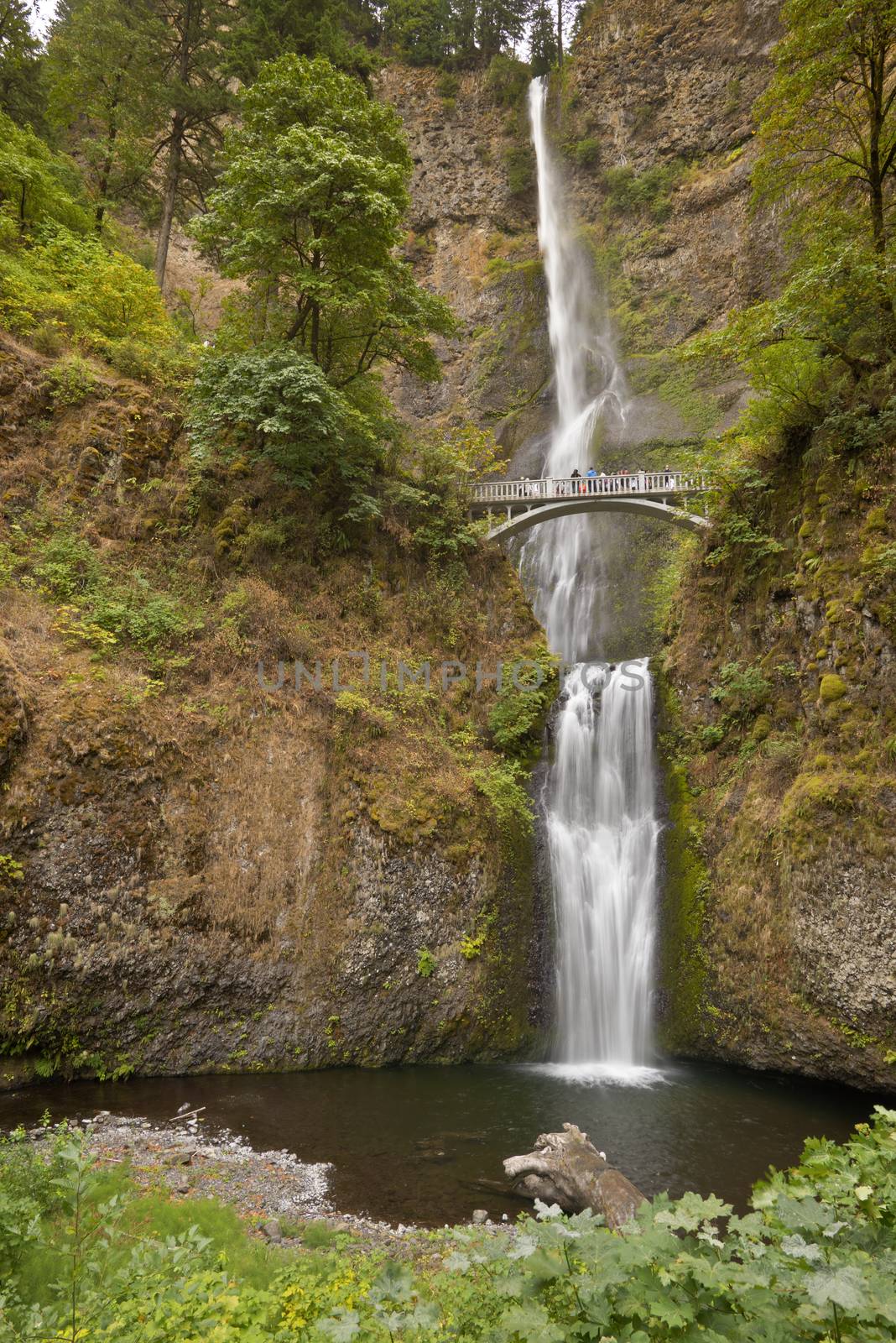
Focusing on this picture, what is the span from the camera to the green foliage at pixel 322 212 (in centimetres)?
1275

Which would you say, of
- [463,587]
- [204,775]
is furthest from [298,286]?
[204,775]

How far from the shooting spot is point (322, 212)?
1289 centimetres

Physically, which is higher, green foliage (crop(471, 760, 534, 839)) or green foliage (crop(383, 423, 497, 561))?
green foliage (crop(383, 423, 497, 561))

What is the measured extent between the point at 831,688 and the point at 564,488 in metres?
10.9

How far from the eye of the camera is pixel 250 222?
45.6ft

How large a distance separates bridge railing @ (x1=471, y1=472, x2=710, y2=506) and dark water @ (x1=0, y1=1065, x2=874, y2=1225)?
43.7 ft

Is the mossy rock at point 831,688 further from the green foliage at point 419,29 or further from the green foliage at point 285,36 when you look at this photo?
the green foliage at point 419,29

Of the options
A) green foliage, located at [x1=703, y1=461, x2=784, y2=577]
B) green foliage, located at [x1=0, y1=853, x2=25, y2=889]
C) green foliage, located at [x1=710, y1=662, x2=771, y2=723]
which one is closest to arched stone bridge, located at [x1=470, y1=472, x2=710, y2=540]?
green foliage, located at [x1=703, y1=461, x2=784, y2=577]

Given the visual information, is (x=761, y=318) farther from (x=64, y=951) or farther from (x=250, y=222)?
(x=64, y=951)

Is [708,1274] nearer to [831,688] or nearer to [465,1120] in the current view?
[465,1120]

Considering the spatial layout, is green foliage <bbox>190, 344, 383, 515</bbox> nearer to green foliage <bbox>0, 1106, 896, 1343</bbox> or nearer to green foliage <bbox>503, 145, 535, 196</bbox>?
green foliage <bbox>0, 1106, 896, 1343</bbox>

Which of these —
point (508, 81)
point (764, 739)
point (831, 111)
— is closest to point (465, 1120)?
point (764, 739)

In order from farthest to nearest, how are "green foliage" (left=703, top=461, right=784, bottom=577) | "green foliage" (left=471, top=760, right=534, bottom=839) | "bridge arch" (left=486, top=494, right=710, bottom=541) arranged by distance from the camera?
"bridge arch" (left=486, top=494, right=710, bottom=541) < "green foliage" (left=703, top=461, right=784, bottom=577) < "green foliage" (left=471, top=760, right=534, bottom=839)

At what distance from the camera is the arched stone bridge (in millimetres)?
17781
